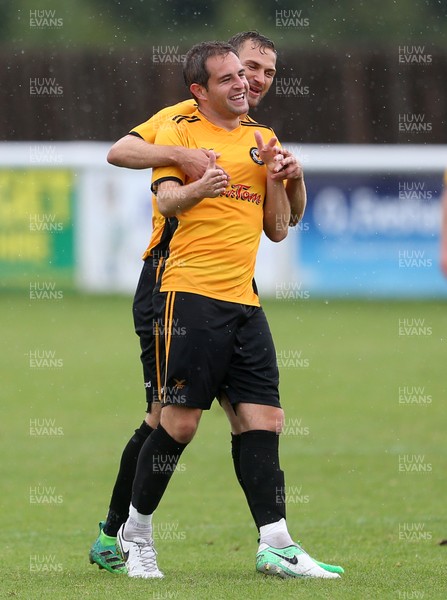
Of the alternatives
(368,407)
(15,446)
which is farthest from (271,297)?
(15,446)

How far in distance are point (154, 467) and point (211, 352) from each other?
574mm

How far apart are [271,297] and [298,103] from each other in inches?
230

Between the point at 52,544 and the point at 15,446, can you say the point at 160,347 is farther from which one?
the point at 15,446

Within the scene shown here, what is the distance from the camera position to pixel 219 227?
5.64m

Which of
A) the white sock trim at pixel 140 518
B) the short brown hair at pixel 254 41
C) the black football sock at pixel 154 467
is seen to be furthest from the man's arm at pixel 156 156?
the white sock trim at pixel 140 518

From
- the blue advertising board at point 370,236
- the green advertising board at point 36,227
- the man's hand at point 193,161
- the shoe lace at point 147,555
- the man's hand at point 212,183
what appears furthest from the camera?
the green advertising board at point 36,227

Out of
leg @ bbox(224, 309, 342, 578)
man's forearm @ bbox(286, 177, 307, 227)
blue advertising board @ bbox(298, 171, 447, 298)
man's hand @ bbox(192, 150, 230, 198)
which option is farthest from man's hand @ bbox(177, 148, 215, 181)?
blue advertising board @ bbox(298, 171, 447, 298)

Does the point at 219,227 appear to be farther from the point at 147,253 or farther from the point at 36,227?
the point at 36,227

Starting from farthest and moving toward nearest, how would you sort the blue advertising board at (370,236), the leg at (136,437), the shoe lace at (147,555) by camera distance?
the blue advertising board at (370,236)
the leg at (136,437)
the shoe lace at (147,555)

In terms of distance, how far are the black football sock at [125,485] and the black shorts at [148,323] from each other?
8.1 inches

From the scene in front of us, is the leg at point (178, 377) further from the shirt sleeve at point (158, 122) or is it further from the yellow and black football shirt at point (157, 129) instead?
the shirt sleeve at point (158, 122)

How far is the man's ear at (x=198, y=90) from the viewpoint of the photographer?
5.69 metres

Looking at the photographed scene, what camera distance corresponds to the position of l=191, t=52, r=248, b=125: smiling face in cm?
560

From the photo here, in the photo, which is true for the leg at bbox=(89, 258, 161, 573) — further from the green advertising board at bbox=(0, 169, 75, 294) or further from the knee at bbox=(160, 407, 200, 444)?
the green advertising board at bbox=(0, 169, 75, 294)
